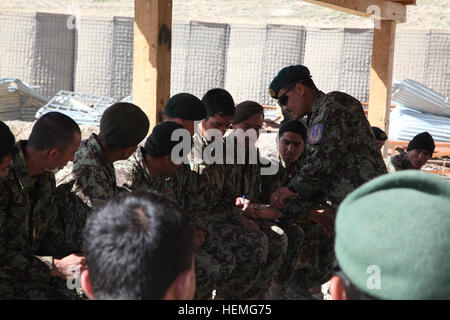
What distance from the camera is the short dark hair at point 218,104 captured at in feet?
14.9

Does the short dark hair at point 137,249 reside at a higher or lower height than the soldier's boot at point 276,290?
higher

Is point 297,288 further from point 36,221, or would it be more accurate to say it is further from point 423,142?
point 423,142

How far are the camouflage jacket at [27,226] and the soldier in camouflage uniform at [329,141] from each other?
1.74 m

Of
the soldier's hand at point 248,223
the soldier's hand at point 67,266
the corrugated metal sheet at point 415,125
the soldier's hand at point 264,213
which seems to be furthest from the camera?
the corrugated metal sheet at point 415,125

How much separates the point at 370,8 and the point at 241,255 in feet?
13.2

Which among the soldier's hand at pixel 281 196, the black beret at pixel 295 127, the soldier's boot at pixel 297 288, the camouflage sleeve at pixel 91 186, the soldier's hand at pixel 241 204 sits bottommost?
the soldier's boot at pixel 297 288

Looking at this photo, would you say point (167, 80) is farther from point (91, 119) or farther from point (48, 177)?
point (91, 119)

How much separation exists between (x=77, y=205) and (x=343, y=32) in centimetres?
1424

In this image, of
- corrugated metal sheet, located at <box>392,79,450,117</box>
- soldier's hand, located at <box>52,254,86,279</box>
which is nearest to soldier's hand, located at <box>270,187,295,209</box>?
soldier's hand, located at <box>52,254,86,279</box>

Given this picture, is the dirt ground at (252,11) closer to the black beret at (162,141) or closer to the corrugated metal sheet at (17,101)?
the corrugated metal sheet at (17,101)

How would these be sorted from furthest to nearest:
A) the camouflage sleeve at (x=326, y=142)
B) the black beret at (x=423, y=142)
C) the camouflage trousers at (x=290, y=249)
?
the black beret at (x=423, y=142)
the camouflage trousers at (x=290, y=249)
the camouflage sleeve at (x=326, y=142)

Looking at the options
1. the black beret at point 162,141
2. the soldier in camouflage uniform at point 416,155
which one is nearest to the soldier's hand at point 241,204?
the black beret at point 162,141

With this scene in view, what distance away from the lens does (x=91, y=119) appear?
37.0 ft

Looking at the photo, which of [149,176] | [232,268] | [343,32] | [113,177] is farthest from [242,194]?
[343,32]
